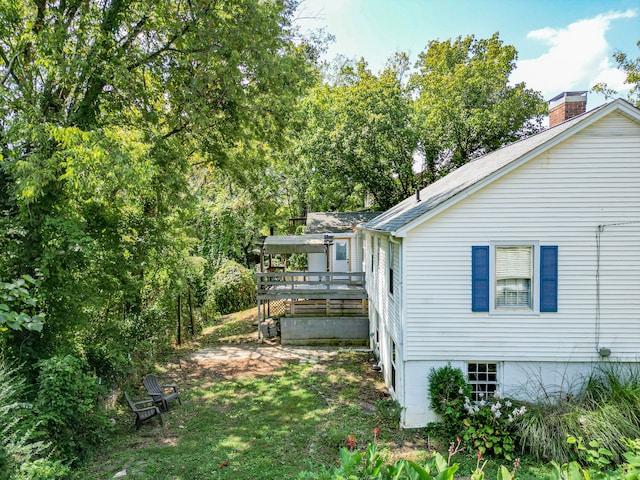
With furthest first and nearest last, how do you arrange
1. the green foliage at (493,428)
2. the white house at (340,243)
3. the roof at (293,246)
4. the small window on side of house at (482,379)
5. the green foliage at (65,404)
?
the white house at (340,243)
the roof at (293,246)
the small window on side of house at (482,379)
the green foliage at (493,428)
the green foliage at (65,404)

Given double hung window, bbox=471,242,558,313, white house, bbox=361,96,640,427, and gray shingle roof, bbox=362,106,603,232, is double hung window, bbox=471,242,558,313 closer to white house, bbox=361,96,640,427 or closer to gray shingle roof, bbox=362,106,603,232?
white house, bbox=361,96,640,427

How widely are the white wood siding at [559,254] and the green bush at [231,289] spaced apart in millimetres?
14005

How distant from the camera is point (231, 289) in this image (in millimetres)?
20453

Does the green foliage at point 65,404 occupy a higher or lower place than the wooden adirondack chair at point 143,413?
higher

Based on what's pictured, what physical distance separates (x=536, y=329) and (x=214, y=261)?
1780cm

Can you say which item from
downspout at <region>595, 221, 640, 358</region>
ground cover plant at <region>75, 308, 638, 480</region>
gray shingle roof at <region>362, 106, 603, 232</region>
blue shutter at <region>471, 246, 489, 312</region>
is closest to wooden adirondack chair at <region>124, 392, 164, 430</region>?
ground cover plant at <region>75, 308, 638, 480</region>

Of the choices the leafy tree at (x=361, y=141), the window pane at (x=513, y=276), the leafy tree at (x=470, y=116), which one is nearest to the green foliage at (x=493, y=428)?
the window pane at (x=513, y=276)

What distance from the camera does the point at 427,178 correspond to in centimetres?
2472

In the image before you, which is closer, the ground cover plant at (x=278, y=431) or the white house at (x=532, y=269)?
the ground cover plant at (x=278, y=431)

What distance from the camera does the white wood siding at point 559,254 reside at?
7.54m

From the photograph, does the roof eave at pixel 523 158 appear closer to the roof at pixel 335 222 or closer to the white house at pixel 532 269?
the white house at pixel 532 269

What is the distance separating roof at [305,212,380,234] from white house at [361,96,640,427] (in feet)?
36.5

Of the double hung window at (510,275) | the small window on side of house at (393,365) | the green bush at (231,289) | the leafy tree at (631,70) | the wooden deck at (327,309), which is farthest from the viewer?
the leafy tree at (631,70)

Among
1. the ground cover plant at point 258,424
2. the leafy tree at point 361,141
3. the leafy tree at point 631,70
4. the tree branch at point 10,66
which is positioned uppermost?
the leafy tree at point 631,70
